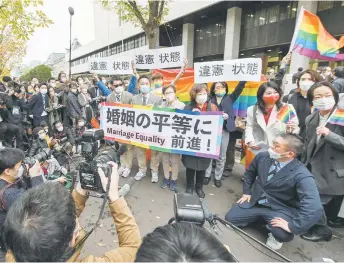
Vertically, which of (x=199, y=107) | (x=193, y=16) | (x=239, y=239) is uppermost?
(x=193, y=16)

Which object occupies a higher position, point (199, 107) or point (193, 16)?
point (193, 16)

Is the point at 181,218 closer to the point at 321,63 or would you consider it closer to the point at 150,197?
the point at 150,197

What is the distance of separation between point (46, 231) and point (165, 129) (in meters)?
2.93

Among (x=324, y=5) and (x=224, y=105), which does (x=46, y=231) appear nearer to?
(x=224, y=105)

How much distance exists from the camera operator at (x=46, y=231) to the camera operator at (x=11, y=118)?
5075 mm

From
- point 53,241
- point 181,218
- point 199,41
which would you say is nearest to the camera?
point 53,241

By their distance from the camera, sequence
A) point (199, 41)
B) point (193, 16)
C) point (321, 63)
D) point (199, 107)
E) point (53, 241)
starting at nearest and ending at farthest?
point (53, 241)
point (199, 107)
point (321, 63)
point (193, 16)
point (199, 41)

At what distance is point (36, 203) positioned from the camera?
1.09 meters

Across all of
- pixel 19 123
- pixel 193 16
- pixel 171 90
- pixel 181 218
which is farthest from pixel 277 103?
pixel 193 16

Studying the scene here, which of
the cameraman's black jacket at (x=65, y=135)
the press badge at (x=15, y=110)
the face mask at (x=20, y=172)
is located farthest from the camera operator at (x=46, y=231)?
the press badge at (x=15, y=110)

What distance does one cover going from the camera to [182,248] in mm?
817

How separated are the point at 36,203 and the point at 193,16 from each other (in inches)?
781

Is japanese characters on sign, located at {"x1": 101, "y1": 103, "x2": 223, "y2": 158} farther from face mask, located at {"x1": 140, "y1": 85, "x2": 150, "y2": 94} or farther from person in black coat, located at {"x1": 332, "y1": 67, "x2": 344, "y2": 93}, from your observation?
person in black coat, located at {"x1": 332, "y1": 67, "x2": 344, "y2": 93}

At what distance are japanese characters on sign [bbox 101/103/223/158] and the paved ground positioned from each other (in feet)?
2.35
